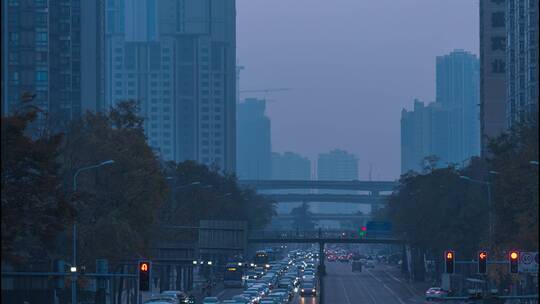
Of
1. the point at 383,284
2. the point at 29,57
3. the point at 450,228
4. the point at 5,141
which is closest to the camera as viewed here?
the point at 5,141

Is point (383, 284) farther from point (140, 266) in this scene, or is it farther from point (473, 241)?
point (140, 266)

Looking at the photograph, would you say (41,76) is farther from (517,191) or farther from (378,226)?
(517,191)

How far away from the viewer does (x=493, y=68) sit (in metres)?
160

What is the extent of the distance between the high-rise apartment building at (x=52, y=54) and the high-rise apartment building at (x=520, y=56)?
4665cm

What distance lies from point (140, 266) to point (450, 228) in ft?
189

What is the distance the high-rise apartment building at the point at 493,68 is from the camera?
522ft

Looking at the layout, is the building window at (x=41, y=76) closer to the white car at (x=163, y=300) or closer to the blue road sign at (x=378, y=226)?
the blue road sign at (x=378, y=226)

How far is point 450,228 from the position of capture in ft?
361

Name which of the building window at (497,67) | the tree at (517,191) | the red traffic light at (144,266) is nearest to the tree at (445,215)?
the tree at (517,191)

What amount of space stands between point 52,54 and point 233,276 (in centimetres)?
3609

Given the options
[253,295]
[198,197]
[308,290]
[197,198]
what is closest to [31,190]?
[253,295]

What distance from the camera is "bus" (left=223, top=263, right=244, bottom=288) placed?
431ft

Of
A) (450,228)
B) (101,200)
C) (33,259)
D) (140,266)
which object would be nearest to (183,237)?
(450,228)

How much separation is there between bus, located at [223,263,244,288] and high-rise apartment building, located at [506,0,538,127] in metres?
30.5
